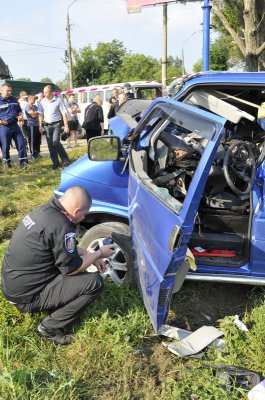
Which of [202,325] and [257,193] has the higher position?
[257,193]

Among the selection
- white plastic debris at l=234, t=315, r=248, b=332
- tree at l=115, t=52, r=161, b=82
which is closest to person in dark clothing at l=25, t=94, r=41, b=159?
white plastic debris at l=234, t=315, r=248, b=332

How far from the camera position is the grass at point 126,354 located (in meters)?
2.32

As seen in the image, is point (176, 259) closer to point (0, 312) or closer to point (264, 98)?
point (0, 312)

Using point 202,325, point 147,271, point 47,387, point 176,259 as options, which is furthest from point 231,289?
point 47,387

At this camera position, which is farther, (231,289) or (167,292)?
(231,289)

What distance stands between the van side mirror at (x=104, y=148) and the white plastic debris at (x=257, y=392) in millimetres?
2125

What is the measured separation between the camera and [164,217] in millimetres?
2445

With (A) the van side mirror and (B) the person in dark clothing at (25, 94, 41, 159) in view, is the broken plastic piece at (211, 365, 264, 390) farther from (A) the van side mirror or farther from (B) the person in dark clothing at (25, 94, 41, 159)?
(B) the person in dark clothing at (25, 94, 41, 159)

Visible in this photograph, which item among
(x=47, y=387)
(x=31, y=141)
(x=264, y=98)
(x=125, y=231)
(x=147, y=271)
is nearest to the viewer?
(x=47, y=387)

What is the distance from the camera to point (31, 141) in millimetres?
10125

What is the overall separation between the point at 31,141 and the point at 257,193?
322 inches


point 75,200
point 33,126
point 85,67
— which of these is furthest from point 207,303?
point 85,67

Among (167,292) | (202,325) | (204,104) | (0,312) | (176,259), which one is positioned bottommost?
(202,325)

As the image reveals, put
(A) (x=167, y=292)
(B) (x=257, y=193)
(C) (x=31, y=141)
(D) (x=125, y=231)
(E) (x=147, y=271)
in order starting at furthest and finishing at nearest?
(C) (x=31, y=141), (D) (x=125, y=231), (B) (x=257, y=193), (E) (x=147, y=271), (A) (x=167, y=292)
